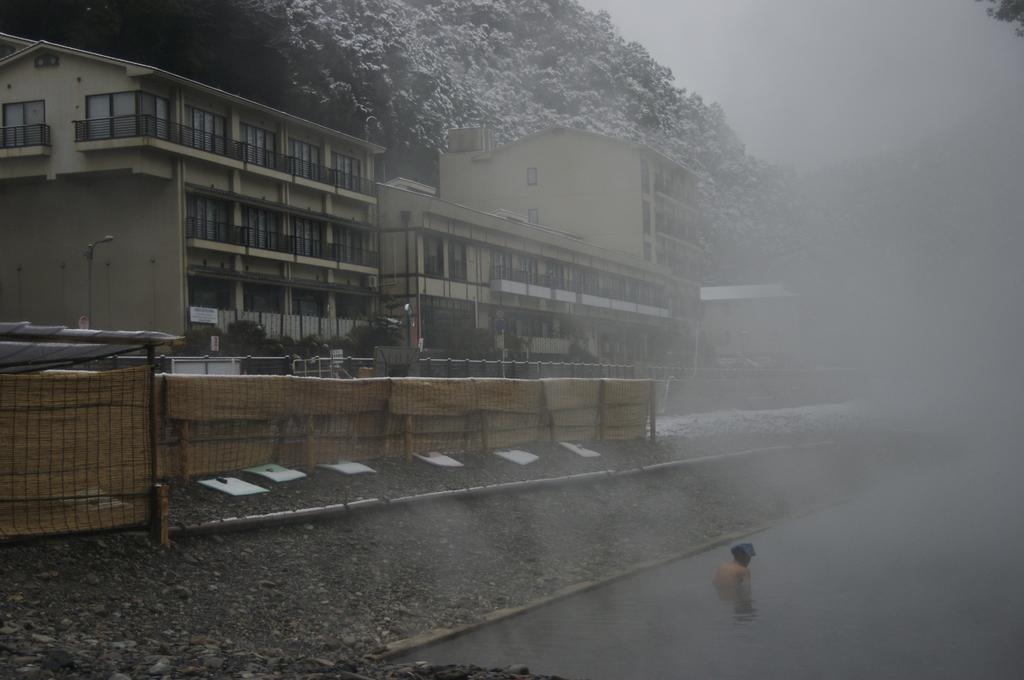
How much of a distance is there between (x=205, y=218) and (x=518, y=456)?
24.1 meters

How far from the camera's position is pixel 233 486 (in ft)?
45.6

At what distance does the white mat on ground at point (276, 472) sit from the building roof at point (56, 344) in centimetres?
366

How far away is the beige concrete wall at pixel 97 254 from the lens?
38.2 metres

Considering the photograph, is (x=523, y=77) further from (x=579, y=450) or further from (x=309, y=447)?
(x=579, y=450)


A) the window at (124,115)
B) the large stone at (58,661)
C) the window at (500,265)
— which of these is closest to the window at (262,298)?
the window at (124,115)

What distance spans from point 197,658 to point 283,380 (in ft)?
22.4

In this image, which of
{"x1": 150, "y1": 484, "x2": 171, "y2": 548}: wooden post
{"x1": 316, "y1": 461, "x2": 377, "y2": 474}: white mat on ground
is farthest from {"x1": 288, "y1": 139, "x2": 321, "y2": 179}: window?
{"x1": 150, "y1": 484, "x2": 171, "y2": 548}: wooden post

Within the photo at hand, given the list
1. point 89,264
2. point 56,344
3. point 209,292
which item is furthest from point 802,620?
point 209,292

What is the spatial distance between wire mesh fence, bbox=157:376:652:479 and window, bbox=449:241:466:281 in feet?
85.4

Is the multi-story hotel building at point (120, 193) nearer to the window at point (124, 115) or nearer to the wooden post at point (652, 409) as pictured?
the window at point (124, 115)

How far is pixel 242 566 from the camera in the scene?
12.0 m

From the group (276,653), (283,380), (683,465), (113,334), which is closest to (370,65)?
(113,334)

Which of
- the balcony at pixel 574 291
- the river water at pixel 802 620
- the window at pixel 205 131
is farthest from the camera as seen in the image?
the balcony at pixel 574 291

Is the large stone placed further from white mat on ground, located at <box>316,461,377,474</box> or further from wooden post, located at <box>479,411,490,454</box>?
wooden post, located at <box>479,411,490,454</box>
